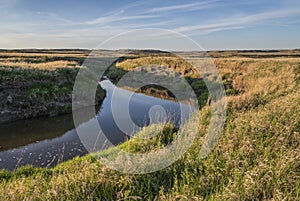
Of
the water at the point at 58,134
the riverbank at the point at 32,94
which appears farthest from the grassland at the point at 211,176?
the riverbank at the point at 32,94

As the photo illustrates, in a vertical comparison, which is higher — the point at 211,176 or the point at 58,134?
the point at 211,176

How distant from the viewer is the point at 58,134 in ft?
50.7

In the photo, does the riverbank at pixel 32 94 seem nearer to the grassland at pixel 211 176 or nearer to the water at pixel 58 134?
the water at pixel 58 134

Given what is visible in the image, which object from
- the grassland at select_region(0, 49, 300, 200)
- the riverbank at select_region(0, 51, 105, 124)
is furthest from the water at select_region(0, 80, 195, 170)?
the grassland at select_region(0, 49, 300, 200)

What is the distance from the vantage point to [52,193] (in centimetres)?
513

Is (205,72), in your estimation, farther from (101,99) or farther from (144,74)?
(101,99)

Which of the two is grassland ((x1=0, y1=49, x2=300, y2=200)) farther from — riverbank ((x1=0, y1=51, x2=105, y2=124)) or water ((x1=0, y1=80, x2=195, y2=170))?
riverbank ((x1=0, y1=51, x2=105, y2=124))

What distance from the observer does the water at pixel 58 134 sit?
11.6 m

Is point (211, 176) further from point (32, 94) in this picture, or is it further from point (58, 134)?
point (32, 94)

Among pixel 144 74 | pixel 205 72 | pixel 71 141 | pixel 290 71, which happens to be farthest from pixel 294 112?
pixel 144 74

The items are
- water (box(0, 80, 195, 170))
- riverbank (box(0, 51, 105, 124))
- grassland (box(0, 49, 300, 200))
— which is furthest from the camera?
riverbank (box(0, 51, 105, 124))

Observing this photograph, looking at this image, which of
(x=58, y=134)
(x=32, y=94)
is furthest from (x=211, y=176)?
(x=32, y=94)

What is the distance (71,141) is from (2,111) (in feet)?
22.4

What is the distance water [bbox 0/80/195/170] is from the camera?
11.6 meters
